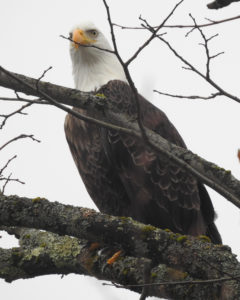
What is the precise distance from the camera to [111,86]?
19.7ft

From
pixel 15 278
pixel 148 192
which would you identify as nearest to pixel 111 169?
pixel 148 192

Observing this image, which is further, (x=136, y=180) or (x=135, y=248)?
(x=136, y=180)

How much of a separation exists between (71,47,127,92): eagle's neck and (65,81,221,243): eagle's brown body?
511 mm

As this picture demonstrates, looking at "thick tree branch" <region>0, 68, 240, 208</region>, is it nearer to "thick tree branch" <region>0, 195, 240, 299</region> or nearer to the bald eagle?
"thick tree branch" <region>0, 195, 240, 299</region>

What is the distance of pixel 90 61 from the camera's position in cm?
656

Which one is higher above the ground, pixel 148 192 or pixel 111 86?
pixel 111 86

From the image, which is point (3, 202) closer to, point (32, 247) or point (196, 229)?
point (32, 247)

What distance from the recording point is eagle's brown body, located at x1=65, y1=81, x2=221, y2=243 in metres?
5.46

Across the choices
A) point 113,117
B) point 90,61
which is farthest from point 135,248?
point 90,61

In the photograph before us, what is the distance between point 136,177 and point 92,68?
172cm

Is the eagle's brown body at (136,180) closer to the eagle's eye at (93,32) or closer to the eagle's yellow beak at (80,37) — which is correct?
the eagle's yellow beak at (80,37)

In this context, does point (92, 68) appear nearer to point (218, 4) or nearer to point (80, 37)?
point (80, 37)

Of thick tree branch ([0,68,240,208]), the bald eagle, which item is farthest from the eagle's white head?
thick tree branch ([0,68,240,208])

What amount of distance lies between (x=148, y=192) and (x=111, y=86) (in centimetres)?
125
